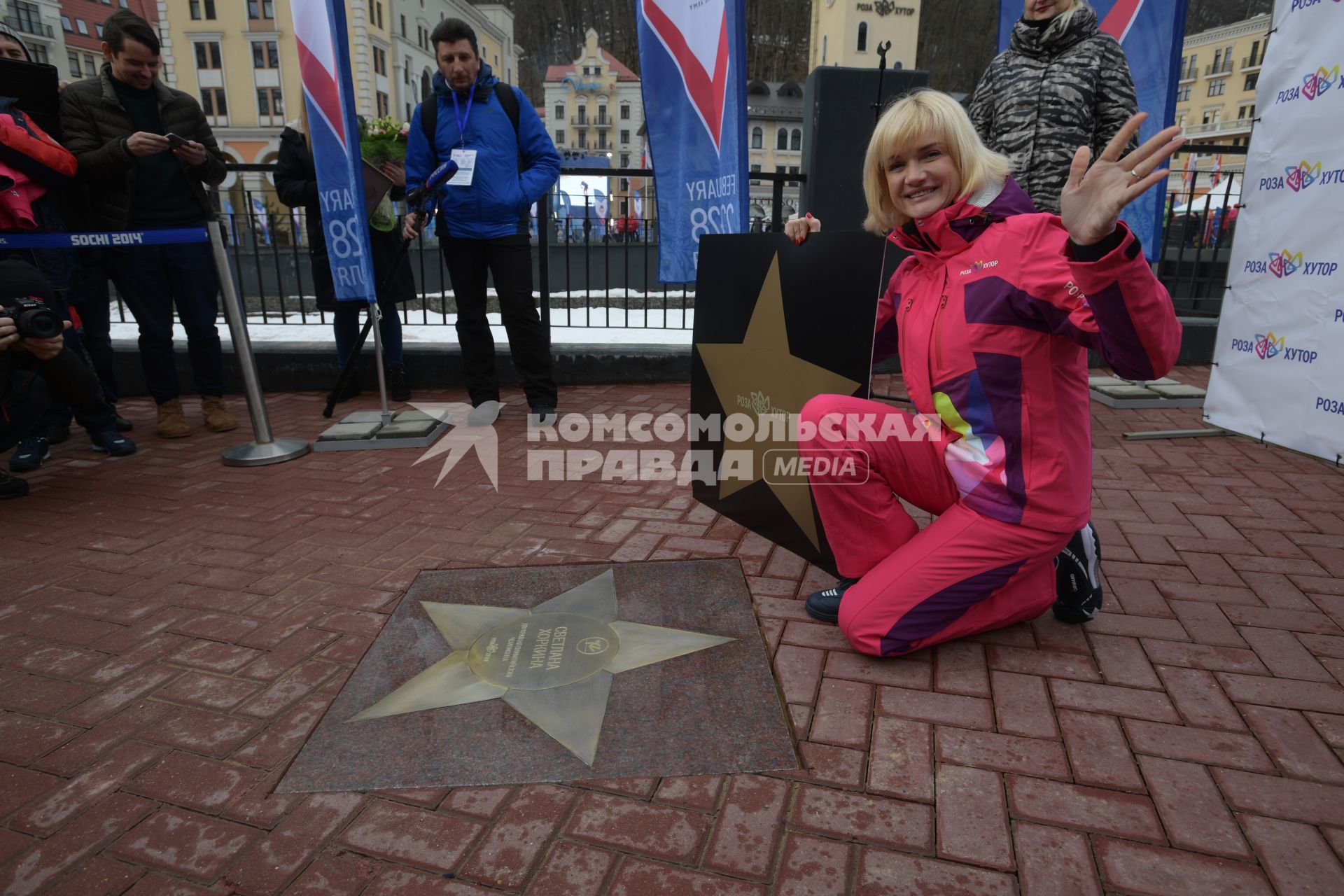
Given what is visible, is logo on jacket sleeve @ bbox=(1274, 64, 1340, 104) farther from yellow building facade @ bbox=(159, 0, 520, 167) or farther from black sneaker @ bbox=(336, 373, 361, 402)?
yellow building facade @ bbox=(159, 0, 520, 167)

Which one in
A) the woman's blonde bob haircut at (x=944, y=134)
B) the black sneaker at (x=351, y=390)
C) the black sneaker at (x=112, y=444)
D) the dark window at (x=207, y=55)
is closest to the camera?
the woman's blonde bob haircut at (x=944, y=134)

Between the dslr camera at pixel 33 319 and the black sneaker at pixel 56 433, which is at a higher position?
the dslr camera at pixel 33 319

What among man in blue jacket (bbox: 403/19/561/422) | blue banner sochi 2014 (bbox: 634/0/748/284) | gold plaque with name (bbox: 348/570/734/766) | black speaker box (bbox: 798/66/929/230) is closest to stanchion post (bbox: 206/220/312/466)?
man in blue jacket (bbox: 403/19/561/422)

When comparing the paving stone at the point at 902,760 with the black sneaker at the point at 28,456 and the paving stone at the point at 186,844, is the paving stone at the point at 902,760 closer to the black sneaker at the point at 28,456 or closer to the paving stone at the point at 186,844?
the paving stone at the point at 186,844

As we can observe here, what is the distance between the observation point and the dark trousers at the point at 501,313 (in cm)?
458

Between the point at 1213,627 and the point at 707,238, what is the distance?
2.17 m

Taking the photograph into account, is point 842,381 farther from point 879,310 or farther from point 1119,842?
point 1119,842

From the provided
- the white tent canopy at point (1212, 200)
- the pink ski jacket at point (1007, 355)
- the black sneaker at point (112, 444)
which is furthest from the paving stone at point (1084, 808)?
the white tent canopy at point (1212, 200)

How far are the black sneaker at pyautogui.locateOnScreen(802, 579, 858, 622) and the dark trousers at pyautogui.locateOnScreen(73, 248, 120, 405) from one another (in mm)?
4350

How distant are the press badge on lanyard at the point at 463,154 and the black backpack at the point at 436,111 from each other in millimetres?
139

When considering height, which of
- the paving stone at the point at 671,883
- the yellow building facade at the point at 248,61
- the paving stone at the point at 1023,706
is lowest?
the paving stone at the point at 671,883

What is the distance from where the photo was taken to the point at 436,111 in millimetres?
4379

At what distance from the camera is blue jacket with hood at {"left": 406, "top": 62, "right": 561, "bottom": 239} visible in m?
4.35

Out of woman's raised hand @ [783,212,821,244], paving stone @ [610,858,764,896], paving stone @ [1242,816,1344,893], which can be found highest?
woman's raised hand @ [783,212,821,244]
